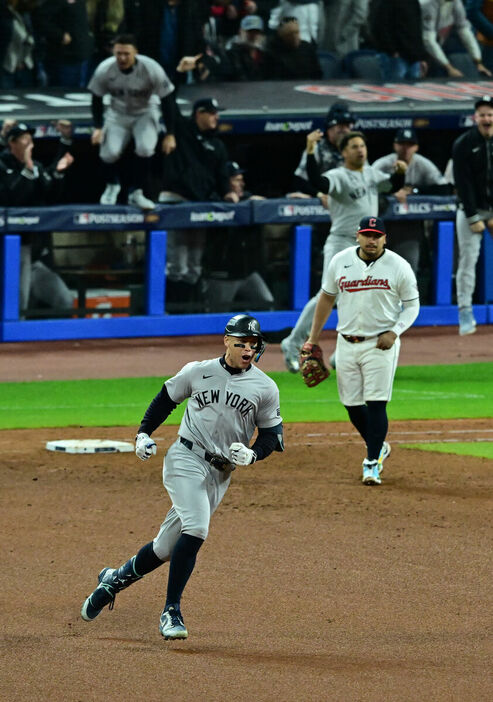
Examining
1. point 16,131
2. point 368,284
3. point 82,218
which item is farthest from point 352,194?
point 16,131

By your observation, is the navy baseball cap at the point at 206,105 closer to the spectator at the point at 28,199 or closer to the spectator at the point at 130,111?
the spectator at the point at 130,111

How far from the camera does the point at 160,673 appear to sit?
5.80 metres

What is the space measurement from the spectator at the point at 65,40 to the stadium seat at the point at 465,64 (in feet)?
Answer: 19.9

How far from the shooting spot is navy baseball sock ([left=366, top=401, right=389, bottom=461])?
993 cm

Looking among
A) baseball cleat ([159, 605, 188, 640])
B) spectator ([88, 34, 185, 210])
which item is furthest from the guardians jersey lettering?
spectator ([88, 34, 185, 210])

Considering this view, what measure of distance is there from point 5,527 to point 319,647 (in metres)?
3.05

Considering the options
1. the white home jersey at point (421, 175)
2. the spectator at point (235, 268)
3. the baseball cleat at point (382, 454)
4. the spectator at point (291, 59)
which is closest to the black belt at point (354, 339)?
the baseball cleat at point (382, 454)

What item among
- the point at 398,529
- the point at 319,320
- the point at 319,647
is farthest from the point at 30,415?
the point at 319,647

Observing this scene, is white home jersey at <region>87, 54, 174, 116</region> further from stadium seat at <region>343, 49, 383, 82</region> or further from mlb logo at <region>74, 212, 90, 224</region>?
stadium seat at <region>343, 49, 383, 82</region>

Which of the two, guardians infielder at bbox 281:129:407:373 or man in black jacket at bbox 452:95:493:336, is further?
man in black jacket at bbox 452:95:493:336

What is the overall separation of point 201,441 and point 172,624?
0.86 m

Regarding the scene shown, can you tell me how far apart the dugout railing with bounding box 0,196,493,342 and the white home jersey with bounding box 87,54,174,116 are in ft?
4.60

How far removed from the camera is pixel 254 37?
19781mm

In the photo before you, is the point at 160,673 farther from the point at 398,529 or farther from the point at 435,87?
the point at 435,87
